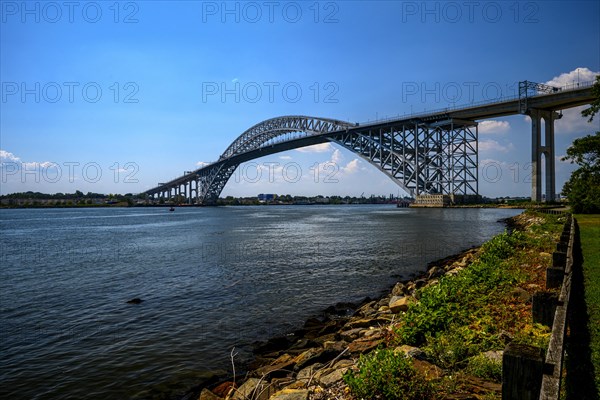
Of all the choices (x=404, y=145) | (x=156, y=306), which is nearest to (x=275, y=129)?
(x=404, y=145)

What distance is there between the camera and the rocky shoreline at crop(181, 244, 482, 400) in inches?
192

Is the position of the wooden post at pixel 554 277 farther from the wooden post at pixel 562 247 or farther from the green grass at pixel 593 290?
the wooden post at pixel 562 247

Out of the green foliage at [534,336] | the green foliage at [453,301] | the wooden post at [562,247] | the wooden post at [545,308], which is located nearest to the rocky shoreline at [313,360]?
the green foliage at [453,301]

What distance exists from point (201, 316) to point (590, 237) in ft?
47.0

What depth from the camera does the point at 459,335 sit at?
5238mm

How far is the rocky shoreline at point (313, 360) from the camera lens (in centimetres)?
488

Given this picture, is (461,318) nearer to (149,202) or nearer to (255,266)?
(255,266)

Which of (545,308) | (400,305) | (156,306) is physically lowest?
(156,306)

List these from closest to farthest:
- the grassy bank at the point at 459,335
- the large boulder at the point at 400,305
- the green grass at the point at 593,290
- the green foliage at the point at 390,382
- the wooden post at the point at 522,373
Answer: the wooden post at the point at 522,373 → the green foliage at the point at 390,382 → the grassy bank at the point at 459,335 → the green grass at the point at 593,290 → the large boulder at the point at 400,305

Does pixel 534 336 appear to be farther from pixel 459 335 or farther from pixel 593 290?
pixel 593 290

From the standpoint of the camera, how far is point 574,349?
4848 mm

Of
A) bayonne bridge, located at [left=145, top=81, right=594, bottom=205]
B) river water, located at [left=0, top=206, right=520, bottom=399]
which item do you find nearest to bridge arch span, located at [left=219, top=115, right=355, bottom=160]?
bayonne bridge, located at [left=145, top=81, right=594, bottom=205]

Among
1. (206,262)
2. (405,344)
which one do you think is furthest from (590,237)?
(206,262)

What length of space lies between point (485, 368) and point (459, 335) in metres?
1.03
